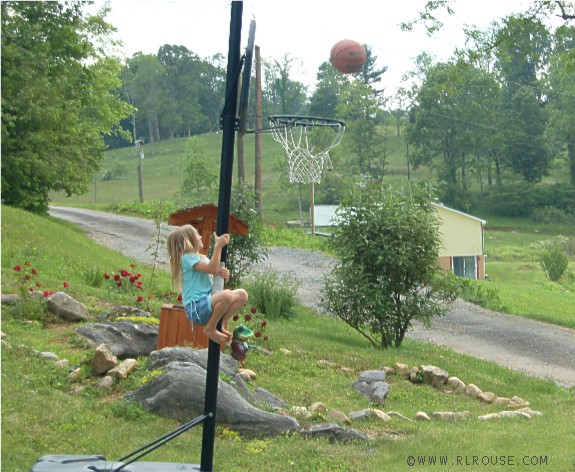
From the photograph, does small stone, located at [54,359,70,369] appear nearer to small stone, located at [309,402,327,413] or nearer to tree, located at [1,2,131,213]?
small stone, located at [309,402,327,413]

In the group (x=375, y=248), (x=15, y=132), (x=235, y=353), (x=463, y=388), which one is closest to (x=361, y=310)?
(x=375, y=248)

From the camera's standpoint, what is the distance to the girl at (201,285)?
20.2 ft

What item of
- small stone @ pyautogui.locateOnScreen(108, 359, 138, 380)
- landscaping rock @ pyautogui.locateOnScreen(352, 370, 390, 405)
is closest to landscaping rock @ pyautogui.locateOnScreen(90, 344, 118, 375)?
small stone @ pyautogui.locateOnScreen(108, 359, 138, 380)

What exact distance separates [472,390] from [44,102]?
17612mm

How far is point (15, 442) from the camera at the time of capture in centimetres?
753

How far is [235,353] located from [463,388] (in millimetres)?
3676

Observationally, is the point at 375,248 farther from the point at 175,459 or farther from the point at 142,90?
the point at 142,90

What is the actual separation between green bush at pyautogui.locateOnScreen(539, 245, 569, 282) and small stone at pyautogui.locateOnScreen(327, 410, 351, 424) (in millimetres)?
32687

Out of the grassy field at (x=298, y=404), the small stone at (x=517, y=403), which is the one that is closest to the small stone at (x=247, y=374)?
the grassy field at (x=298, y=404)

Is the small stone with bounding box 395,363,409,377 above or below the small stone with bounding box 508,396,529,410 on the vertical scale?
above

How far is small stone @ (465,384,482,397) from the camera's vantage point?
13.1 m

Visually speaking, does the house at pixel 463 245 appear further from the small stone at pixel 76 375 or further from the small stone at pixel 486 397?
the small stone at pixel 76 375

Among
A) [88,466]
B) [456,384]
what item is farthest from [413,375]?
[88,466]

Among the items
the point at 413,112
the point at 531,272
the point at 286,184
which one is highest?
the point at 413,112
